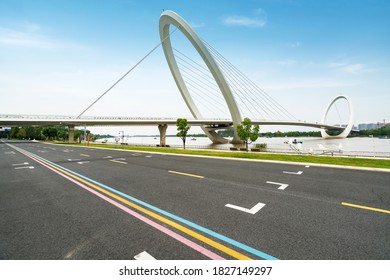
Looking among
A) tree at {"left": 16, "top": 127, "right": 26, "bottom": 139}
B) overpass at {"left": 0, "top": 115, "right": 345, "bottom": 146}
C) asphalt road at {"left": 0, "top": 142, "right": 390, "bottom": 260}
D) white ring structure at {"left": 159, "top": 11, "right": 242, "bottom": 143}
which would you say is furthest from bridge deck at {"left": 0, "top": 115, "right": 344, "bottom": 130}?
tree at {"left": 16, "top": 127, "right": 26, "bottom": 139}

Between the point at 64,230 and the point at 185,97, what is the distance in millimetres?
47075

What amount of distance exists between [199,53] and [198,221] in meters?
39.7

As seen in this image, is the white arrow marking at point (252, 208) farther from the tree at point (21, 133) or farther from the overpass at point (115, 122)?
the tree at point (21, 133)

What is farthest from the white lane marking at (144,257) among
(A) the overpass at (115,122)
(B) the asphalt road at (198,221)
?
(A) the overpass at (115,122)

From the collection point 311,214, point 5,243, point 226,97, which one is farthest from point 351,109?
point 5,243

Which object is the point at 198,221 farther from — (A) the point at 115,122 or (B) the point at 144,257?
(A) the point at 115,122

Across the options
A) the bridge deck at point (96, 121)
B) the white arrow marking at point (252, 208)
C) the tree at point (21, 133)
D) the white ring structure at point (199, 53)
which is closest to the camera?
the white arrow marking at point (252, 208)

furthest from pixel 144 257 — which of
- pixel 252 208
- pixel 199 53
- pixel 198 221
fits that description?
pixel 199 53

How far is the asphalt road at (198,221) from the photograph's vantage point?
2.97 meters

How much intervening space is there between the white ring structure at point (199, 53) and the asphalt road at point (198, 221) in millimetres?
34645

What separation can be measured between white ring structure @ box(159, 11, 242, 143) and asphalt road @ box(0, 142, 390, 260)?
34.6m
